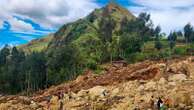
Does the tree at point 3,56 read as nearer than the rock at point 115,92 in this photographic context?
No

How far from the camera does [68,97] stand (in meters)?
66.2

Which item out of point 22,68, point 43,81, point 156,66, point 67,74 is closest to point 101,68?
point 67,74

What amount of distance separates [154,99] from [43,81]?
9438 centimetres

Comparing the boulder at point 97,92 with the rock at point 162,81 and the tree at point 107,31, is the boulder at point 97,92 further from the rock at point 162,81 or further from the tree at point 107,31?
the tree at point 107,31

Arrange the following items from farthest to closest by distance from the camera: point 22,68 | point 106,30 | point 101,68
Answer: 1. point 106,30
2. point 22,68
3. point 101,68

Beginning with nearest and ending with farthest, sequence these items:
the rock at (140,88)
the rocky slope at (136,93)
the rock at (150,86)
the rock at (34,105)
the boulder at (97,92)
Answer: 1. the rocky slope at (136,93)
2. the rock at (140,88)
3. the rock at (150,86)
4. the boulder at (97,92)
5. the rock at (34,105)

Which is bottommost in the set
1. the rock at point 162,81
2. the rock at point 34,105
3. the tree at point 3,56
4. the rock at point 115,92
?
the rock at point 34,105

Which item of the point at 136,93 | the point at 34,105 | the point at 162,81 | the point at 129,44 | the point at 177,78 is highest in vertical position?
the point at 129,44

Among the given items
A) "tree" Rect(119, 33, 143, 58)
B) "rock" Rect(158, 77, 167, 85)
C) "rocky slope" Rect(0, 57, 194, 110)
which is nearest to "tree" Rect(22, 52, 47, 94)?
"tree" Rect(119, 33, 143, 58)

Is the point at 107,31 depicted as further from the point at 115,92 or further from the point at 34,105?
the point at 115,92

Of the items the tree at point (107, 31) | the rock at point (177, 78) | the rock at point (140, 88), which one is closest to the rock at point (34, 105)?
the rock at point (140, 88)

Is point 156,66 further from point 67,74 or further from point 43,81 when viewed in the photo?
point 43,81

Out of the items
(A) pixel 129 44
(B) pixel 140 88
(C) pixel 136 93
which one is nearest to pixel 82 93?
(B) pixel 140 88

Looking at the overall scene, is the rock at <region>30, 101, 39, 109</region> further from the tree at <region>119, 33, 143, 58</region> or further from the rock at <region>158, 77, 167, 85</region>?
the tree at <region>119, 33, 143, 58</region>
